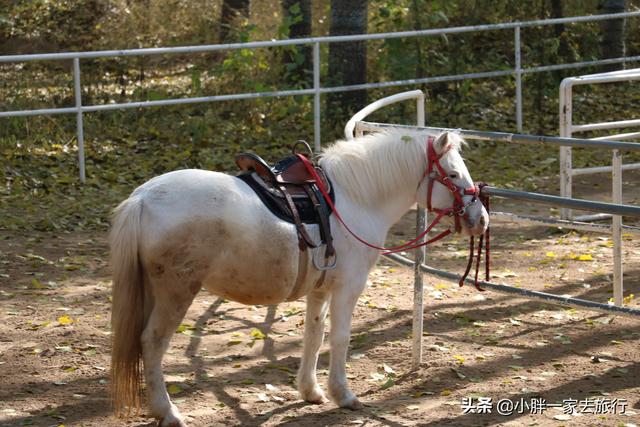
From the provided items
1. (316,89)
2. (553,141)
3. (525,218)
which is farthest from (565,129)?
(553,141)

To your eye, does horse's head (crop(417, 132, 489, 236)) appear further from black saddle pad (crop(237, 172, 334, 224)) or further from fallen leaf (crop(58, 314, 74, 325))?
fallen leaf (crop(58, 314, 74, 325))

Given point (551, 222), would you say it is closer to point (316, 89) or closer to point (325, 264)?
point (325, 264)

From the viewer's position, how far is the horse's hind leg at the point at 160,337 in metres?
4.43

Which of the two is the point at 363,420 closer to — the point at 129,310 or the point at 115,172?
the point at 129,310

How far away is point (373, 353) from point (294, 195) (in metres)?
1.46

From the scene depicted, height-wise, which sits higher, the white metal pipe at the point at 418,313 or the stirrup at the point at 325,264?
the stirrup at the point at 325,264

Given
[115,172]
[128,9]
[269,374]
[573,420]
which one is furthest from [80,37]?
[573,420]

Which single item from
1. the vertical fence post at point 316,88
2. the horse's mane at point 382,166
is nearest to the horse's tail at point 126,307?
the horse's mane at point 382,166

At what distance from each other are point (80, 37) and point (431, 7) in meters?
5.55

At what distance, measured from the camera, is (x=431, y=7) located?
13719 mm

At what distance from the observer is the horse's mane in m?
4.98

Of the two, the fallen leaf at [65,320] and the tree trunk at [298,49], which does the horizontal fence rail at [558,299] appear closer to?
the fallen leaf at [65,320]

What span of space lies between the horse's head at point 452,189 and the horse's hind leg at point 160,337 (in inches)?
53.8

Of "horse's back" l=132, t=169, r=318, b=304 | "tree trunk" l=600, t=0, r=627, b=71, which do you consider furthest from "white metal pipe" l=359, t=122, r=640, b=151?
"tree trunk" l=600, t=0, r=627, b=71
